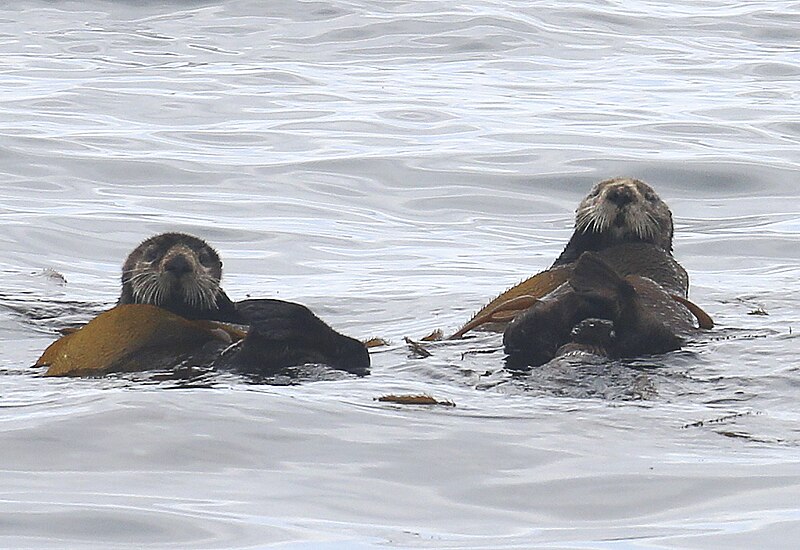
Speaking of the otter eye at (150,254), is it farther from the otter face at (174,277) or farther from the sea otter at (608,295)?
the sea otter at (608,295)

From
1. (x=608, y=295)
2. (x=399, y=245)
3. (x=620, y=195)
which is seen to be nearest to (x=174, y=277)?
(x=608, y=295)

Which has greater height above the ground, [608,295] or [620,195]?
[620,195]

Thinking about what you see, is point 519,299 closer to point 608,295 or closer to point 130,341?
point 608,295

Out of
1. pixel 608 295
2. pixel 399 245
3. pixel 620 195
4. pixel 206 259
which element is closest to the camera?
A: pixel 608 295

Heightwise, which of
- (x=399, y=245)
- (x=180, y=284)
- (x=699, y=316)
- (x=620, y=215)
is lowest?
(x=399, y=245)

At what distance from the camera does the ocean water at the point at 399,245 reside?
4047 mm

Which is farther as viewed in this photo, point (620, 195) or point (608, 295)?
point (620, 195)

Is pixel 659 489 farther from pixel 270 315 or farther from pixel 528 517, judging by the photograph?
pixel 270 315

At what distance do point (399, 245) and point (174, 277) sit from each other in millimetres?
4679

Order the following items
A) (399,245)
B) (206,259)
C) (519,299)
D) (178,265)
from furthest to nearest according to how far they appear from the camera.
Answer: (399,245)
(519,299)
(206,259)
(178,265)

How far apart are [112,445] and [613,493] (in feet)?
4.77

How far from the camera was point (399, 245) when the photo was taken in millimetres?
10477

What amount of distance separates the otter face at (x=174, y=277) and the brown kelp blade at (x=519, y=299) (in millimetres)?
1064

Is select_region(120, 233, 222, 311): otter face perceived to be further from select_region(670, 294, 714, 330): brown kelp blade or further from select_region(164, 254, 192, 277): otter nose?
select_region(670, 294, 714, 330): brown kelp blade
